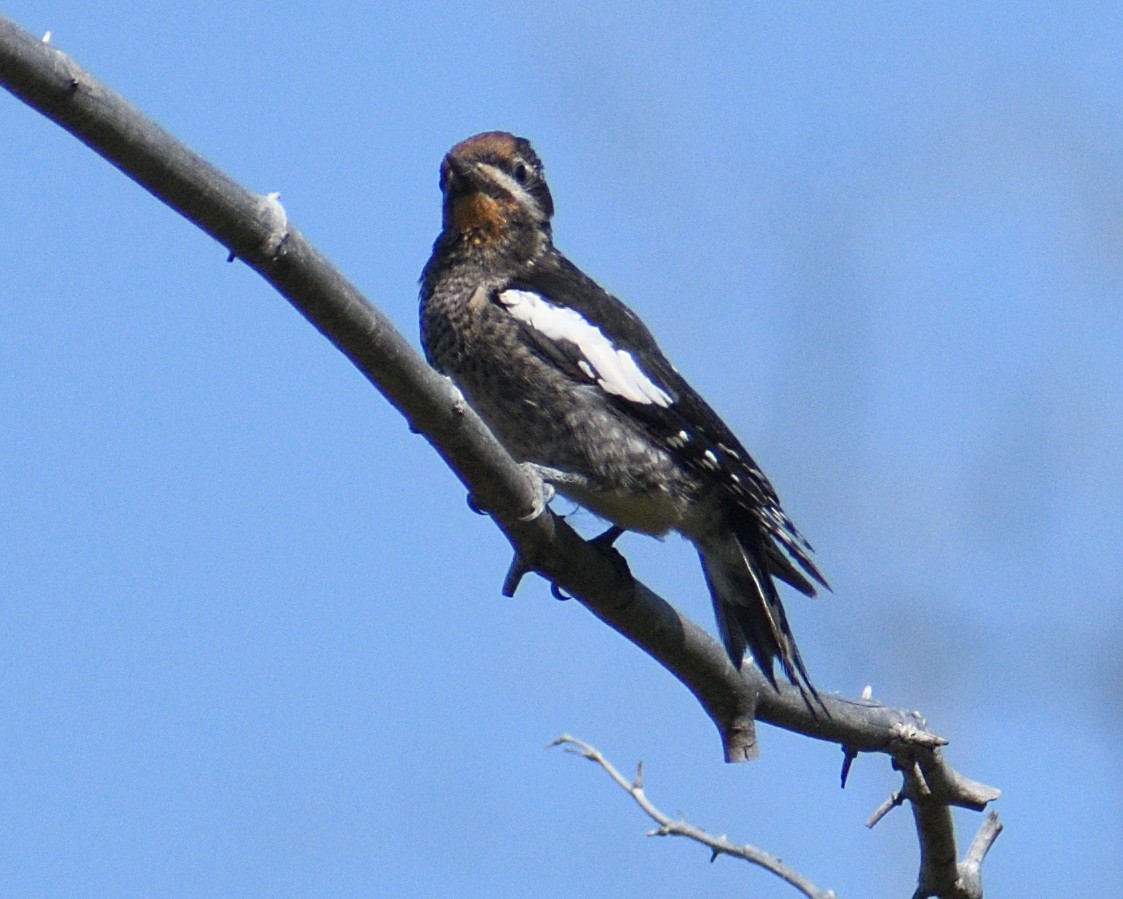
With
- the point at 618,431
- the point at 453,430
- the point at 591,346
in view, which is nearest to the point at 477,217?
the point at 591,346

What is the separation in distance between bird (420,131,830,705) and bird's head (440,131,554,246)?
0.83 ft

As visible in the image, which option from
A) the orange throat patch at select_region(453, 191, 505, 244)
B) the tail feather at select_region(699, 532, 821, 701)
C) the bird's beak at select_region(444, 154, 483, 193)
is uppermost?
the bird's beak at select_region(444, 154, 483, 193)

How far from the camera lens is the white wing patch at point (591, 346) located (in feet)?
14.4

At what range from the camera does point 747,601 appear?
4.41 metres

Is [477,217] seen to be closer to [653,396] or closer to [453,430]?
[653,396]

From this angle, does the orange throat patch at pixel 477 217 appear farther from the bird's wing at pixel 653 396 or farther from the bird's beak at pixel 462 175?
the bird's wing at pixel 653 396

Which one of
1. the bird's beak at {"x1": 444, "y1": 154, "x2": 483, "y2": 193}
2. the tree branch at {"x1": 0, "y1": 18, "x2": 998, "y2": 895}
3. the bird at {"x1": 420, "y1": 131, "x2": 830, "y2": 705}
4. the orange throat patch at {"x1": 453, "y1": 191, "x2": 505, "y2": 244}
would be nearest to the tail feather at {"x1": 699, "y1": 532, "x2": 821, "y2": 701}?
the bird at {"x1": 420, "y1": 131, "x2": 830, "y2": 705}

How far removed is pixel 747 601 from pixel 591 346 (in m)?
0.82

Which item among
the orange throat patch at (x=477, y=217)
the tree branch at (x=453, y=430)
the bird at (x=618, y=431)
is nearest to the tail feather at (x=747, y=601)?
the bird at (x=618, y=431)

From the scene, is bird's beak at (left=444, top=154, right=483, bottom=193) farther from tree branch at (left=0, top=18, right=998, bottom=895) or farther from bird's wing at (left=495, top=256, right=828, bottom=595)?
tree branch at (left=0, top=18, right=998, bottom=895)

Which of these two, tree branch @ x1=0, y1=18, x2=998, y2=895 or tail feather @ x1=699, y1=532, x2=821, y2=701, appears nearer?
tree branch @ x1=0, y1=18, x2=998, y2=895

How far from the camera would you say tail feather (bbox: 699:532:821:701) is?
13.8 ft

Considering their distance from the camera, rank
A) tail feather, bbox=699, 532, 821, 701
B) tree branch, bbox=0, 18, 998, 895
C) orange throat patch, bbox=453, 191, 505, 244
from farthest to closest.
A: 1. orange throat patch, bbox=453, 191, 505, 244
2. tail feather, bbox=699, 532, 821, 701
3. tree branch, bbox=0, 18, 998, 895

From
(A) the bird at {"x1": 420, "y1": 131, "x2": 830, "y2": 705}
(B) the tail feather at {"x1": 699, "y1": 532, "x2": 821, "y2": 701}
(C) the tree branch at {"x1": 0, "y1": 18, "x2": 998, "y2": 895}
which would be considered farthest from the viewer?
(A) the bird at {"x1": 420, "y1": 131, "x2": 830, "y2": 705}
